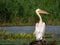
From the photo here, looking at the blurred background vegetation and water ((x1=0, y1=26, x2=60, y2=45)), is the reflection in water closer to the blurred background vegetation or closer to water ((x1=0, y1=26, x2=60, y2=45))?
water ((x1=0, y1=26, x2=60, y2=45))

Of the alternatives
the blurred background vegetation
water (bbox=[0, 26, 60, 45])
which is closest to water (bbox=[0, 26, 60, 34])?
water (bbox=[0, 26, 60, 45])

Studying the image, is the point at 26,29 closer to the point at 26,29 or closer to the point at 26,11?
the point at 26,29

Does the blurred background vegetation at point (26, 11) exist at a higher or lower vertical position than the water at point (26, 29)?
higher

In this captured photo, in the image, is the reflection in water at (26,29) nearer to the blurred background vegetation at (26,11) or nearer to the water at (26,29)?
the water at (26,29)

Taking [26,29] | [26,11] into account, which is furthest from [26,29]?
[26,11]

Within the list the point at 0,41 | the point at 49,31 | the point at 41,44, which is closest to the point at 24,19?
the point at 49,31

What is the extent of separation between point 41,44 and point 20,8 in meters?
9.65

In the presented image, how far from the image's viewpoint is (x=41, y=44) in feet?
45.2

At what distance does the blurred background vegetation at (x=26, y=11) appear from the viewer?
22922 millimetres

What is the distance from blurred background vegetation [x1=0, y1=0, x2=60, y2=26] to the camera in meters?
22.9

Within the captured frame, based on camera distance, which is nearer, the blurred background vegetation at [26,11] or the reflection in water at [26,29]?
the reflection in water at [26,29]

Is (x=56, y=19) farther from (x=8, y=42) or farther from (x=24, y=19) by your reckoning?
(x=8, y=42)

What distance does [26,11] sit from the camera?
23188mm

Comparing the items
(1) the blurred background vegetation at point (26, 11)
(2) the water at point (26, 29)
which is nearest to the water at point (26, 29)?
(2) the water at point (26, 29)
